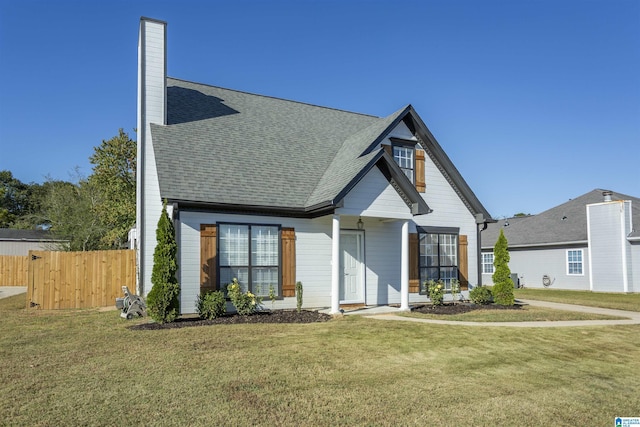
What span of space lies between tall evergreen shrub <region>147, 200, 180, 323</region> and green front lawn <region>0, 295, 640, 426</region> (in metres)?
0.94

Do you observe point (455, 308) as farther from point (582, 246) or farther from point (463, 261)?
point (582, 246)

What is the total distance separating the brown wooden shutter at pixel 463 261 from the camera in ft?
54.0

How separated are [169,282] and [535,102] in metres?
16.4

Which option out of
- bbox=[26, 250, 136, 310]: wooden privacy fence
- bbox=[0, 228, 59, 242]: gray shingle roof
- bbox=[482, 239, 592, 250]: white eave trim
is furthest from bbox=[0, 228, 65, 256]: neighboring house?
bbox=[482, 239, 592, 250]: white eave trim

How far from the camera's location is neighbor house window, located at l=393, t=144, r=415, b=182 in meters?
15.7

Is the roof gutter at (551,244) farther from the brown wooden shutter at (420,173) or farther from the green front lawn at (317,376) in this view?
the green front lawn at (317,376)

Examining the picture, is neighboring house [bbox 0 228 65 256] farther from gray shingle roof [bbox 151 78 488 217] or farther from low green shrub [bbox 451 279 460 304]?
low green shrub [bbox 451 279 460 304]

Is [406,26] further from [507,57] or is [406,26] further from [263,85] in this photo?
[263,85]

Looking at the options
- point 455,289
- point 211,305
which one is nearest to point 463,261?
point 455,289

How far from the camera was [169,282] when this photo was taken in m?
10.9

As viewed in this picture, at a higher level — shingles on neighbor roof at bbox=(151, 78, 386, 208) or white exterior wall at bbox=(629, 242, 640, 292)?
shingles on neighbor roof at bbox=(151, 78, 386, 208)

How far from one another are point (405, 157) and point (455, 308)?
539 centimetres

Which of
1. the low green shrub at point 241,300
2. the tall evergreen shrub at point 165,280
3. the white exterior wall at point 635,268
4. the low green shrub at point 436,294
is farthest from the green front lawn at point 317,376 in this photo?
the white exterior wall at point 635,268

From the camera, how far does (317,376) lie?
655 cm
